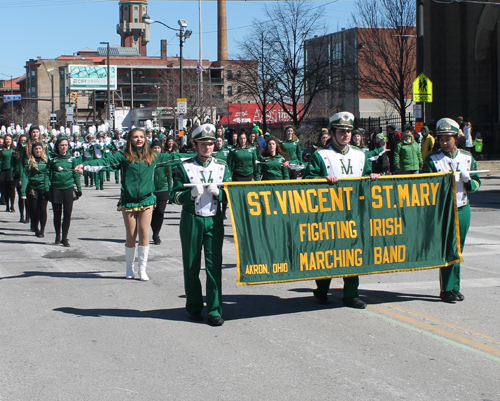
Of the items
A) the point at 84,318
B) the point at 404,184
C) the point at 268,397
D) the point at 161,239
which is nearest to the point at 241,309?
the point at 84,318

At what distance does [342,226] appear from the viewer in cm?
698

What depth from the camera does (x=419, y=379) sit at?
508 centimetres

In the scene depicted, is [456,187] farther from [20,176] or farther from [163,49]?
[163,49]

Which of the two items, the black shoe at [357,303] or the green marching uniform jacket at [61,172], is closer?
the black shoe at [357,303]

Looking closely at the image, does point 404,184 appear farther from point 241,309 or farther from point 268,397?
point 268,397

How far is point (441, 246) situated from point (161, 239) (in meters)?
6.86

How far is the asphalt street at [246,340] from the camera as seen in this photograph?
16.3 feet

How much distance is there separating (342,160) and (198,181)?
4.96 ft

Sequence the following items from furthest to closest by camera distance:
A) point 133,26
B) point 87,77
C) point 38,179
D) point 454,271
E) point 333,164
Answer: point 133,26, point 87,77, point 38,179, point 454,271, point 333,164

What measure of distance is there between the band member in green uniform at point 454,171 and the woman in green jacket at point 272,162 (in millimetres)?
6577

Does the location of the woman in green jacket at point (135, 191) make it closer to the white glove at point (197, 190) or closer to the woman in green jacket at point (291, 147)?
the white glove at point (197, 190)

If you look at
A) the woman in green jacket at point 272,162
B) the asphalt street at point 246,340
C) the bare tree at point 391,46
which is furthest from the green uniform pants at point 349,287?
the bare tree at point 391,46

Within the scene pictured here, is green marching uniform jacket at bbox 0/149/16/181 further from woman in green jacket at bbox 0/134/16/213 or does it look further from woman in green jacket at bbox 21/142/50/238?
woman in green jacket at bbox 21/142/50/238

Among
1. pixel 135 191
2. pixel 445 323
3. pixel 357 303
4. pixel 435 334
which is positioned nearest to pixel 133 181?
pixel 135 191
